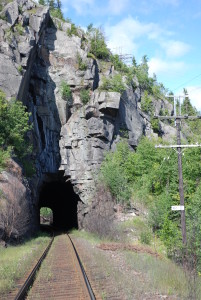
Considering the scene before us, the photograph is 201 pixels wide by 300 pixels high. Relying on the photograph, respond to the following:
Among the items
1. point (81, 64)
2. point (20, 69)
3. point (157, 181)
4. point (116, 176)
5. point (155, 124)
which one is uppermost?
point (81, 64)

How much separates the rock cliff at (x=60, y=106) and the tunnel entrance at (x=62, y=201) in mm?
4912

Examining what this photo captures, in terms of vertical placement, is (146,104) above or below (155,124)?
above

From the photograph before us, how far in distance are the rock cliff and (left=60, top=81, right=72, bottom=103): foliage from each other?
0.46 meters

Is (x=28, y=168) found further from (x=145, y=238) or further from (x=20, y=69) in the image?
(x=145, y=238)

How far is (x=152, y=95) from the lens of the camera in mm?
52875

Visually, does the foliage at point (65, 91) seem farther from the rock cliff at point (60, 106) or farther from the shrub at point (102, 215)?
the shrub at point (102, 215)

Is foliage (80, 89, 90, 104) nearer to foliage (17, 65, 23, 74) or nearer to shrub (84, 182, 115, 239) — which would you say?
foliage (17, 65, 23, 74)

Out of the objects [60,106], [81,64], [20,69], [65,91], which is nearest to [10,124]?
[20,69]

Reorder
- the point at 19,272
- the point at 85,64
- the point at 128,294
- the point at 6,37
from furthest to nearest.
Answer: the point at 85,64, the point at 6,37, the point at 19,272, the point at 128,294

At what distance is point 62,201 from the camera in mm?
53656

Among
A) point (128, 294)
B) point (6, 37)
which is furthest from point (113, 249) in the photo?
point (6, 37)

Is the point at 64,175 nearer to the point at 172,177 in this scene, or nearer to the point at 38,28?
the point at 172,177

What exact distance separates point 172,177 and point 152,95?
88.9 feet

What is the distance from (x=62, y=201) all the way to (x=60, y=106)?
21.7 metres
